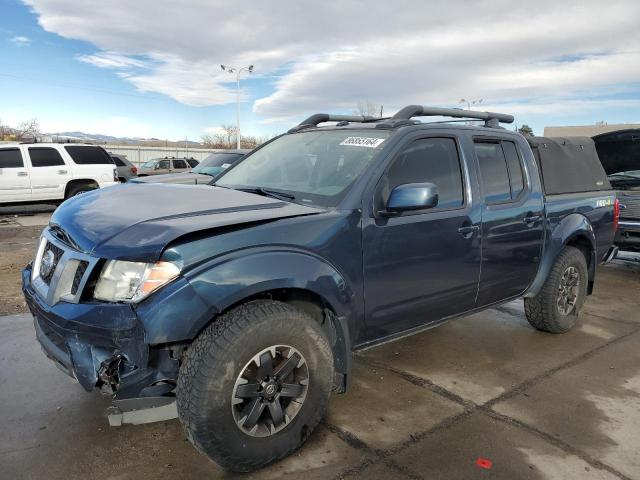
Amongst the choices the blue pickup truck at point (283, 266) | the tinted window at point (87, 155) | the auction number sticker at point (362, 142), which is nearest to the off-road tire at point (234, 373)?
the blue pickup truck at point (283, 266)

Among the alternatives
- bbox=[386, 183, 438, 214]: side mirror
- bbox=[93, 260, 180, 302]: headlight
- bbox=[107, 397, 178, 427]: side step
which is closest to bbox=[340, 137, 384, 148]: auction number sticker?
bbox=[386, 183, 438, 214]: side mirror

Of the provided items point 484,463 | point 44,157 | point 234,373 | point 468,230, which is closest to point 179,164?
point 44,157

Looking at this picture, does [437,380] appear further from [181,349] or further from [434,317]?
[181,349]

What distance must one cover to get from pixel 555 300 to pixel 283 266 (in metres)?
3.11

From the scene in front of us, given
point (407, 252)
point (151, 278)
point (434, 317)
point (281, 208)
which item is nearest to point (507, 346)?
point (434, 317)

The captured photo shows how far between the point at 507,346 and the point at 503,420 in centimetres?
144

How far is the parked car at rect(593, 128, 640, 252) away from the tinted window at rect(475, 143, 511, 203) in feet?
13.6

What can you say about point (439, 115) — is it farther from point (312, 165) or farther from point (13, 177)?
point (13, 177)

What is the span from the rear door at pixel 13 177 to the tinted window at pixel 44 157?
0.25 meters

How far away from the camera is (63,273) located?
253cm

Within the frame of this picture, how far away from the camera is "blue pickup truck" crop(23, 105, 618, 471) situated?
238 centimetres

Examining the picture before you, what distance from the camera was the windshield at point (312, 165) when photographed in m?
3.21

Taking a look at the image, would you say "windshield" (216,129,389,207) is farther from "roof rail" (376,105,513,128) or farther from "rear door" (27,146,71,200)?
"rear door" (27,146,71,200)

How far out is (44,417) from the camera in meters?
3.14
